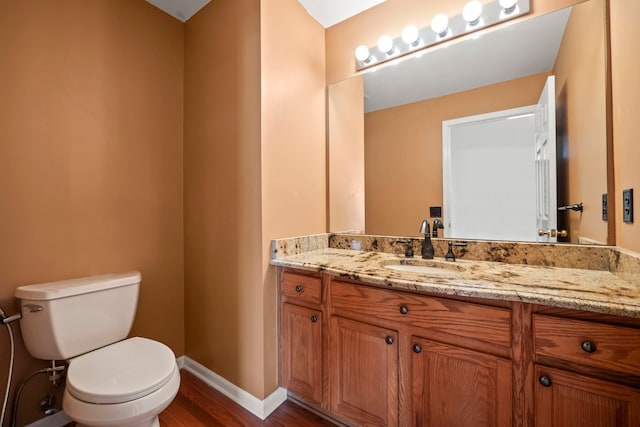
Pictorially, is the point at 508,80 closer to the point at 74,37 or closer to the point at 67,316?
the point at 74,37

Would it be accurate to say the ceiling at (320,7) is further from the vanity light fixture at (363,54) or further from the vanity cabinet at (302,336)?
the vanity cabinet at (302,336)

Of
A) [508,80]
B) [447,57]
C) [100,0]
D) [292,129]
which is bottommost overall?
[292,129]

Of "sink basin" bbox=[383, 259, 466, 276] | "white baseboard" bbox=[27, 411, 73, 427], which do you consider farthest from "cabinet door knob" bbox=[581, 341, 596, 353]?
"white baseboard" bbox=[27, 411, 73, 427]

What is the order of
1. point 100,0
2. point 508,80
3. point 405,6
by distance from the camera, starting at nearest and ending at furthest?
point 508,80, point 100,0, point 405,6

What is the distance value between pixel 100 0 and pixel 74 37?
30cm

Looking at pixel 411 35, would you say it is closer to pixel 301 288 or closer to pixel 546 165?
pixel 546 165

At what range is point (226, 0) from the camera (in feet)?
5.49

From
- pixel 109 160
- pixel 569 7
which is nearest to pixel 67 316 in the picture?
pixel 109 160

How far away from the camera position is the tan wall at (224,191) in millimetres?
1519

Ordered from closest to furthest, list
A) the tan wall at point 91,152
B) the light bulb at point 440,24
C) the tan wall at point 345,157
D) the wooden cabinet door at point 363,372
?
the wooden cabinet door at point 363,372, the tan wall at point 91,152, the light bulb at point 440,24, the tan wall at point 345,157

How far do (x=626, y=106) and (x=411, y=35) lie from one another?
1.08 meters

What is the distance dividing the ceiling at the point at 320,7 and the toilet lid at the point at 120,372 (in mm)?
2122

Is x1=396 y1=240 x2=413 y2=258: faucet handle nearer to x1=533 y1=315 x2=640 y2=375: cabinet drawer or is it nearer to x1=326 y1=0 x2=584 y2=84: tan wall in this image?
x1=533 y1=315 x2=640 y2=375: cabinet drawer

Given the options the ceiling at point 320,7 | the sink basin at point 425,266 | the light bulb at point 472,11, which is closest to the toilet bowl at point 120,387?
A: the sink basin at point 425,266
